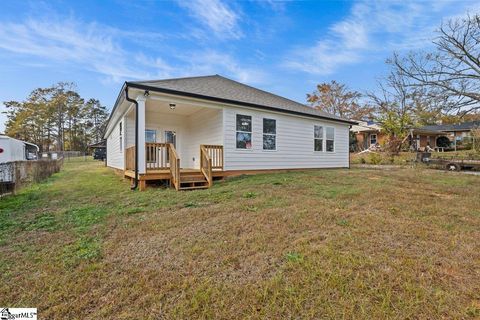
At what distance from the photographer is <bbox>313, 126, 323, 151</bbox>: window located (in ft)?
37.0

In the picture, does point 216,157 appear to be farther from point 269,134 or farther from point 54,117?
point 54,117

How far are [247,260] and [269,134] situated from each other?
737cm

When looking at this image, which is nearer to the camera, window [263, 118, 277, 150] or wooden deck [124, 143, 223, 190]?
wooden deck [124, 143, 223, 190]

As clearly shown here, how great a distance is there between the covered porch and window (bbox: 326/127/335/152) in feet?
19.6

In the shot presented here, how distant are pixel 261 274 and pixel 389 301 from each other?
3.54 feet

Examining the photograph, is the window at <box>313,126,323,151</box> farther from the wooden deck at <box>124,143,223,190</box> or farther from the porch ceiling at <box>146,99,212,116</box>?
the porch ceiling at <box>146,99,212,116</box>

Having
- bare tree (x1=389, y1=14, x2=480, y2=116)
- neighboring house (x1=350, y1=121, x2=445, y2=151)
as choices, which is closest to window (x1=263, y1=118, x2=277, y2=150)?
bare tree (x1=389, y1=14, x2=480, y2=116)

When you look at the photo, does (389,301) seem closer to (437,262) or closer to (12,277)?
(437,262)

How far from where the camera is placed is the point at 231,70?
18.5m

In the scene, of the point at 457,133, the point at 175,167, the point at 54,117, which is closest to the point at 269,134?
the point at 175,167

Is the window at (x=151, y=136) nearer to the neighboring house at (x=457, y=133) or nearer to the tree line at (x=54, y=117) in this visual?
the neighboring house at (x=457, y=133)

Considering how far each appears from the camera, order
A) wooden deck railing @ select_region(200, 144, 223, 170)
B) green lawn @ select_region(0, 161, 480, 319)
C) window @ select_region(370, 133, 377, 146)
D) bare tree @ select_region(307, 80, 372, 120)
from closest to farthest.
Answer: green lawn @ select_region(0, 161, 480, 319)
wooden deck railing @ select_region(200, 144, 223, 170)
window @ select_region(370, 133, 377, 146)
bare tree @ select_region(307, 80, 372, 120)

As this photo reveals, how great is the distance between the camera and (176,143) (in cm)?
1089

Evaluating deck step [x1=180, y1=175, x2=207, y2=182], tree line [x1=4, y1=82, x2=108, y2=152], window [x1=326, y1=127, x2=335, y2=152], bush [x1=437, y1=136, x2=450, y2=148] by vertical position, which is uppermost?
tree line [x1=4, y1=82, x2=108, y2=152]
